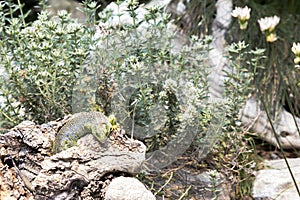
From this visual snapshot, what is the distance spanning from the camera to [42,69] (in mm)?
2057

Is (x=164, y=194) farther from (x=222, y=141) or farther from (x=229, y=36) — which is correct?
(x=229, y=36)

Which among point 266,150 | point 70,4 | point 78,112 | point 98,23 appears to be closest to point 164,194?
point 78,112

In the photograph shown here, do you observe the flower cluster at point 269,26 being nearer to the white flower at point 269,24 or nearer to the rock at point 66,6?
the white flower at point 269,24

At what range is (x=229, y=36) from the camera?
305 centimetres

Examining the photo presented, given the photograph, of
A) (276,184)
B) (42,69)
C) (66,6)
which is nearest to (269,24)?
(42,69)

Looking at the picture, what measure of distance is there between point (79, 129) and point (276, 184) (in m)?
0.88

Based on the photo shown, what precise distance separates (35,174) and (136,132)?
16.1 inches

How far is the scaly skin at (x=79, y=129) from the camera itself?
1.85 meters

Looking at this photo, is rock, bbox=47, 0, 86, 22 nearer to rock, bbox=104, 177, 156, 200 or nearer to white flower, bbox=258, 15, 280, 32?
rock, bbox=104, 177, 156, 200

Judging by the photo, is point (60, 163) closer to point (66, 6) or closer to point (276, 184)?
point (276, 184)

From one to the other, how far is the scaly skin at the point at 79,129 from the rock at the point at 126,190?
0.15 meters

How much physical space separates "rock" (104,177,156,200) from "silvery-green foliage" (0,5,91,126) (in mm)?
405

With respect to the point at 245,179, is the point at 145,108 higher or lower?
higher

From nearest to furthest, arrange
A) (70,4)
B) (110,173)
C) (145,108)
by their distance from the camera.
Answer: (110,173)
(145,108)
(70,4)
